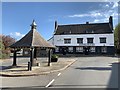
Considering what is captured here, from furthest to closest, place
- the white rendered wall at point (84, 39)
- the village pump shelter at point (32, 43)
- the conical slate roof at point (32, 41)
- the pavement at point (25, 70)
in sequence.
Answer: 1. the white rendered wall at point (84, 39)
2. the conical slate roof at point (32, 41)
3. the village pump shelter at point (32, 43)
4. the pavement at point (25, 70)

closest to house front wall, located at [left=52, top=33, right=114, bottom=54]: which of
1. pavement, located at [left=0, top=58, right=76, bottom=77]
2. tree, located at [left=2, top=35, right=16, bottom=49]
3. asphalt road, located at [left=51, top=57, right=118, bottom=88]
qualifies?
tree, located at [left=2, top=35, right=16, bottom=49]

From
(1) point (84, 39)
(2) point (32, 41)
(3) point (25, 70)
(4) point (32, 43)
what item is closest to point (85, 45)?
(1) point (84, 39)

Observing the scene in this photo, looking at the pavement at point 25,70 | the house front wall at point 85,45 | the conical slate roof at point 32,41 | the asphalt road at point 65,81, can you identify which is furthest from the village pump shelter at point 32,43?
the house front wall at point 85,45

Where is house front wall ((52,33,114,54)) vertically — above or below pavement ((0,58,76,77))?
above

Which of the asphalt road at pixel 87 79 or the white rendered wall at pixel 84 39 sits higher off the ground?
the white rendered wall at pixel 84 39

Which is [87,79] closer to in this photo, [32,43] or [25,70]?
[25,70]

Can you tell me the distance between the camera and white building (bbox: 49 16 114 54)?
207 ft

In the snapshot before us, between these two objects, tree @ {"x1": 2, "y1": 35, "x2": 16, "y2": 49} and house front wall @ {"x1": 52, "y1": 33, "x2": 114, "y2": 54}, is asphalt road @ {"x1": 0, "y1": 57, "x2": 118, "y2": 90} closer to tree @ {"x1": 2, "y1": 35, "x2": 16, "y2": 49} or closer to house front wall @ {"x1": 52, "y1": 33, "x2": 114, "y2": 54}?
house front wall @ {"x1": 52, "y1": 33, "x2": 114, "y2": 54}

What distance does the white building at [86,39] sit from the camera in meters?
63.1

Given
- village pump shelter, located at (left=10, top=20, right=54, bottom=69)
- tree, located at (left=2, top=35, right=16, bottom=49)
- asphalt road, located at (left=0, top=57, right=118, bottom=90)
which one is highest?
tree, located at (left=2, top=35, right=16, bottom=49)

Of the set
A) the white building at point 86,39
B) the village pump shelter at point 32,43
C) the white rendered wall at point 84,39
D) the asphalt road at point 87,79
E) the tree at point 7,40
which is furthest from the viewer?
the tree at point 7,40

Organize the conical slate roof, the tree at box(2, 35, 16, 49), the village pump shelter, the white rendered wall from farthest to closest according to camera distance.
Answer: the tree at box(2, 35, 16, 49), the white rendered wall, the conical slate roof, the village pump shelter

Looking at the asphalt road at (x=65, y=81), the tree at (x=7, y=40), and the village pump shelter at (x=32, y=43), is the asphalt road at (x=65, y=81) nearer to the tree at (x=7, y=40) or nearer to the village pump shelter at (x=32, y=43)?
the village pump shelter at (x=32, y=43)

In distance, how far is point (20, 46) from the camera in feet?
73.2
